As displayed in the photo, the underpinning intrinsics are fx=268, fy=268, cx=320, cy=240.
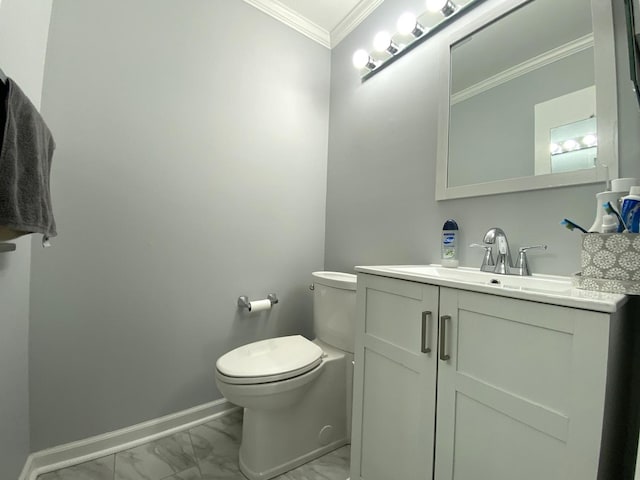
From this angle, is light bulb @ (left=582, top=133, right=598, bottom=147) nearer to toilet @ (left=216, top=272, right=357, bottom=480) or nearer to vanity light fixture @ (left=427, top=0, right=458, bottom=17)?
vanity light fixture @ (left=427, top=0, right=458, bottom=17)

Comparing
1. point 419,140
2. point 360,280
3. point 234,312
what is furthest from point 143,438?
point 419,140

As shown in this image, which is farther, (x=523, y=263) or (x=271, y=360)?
(x=271, y=360)

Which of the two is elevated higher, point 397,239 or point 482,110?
point 482,110

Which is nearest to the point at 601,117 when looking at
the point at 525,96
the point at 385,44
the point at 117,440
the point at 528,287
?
the point at 525,96

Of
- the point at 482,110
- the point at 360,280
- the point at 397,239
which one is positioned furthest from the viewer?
the point at 397,239

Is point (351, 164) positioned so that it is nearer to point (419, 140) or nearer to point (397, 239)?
point (419, 140)

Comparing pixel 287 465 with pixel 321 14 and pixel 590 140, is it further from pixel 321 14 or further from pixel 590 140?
pixel 321 14

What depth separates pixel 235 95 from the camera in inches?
61.1

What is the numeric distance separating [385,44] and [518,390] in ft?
5.41

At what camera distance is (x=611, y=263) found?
620mm

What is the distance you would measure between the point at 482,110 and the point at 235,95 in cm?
128

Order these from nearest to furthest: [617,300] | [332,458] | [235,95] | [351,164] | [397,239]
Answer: [617,300], [332,458], [397,239], [235,95], [351,164]

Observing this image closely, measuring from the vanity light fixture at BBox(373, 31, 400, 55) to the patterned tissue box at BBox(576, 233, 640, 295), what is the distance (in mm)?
1323

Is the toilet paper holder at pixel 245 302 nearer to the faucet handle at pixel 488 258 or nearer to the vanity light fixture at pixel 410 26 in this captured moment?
the faucet handle at pixel 488 258
